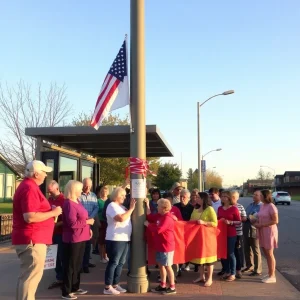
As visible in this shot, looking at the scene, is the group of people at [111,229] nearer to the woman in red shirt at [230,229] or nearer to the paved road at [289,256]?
the woman in red shirt at [230,229]

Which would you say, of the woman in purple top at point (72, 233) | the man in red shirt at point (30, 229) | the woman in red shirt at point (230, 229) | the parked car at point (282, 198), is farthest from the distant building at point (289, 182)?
the man in red shirt at point (30, 229)

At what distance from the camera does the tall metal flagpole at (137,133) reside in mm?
6367

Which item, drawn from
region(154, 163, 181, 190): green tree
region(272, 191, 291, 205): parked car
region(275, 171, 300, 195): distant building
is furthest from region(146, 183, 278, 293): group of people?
region(275, 171, 300, 195): distant building

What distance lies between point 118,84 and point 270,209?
3.62m

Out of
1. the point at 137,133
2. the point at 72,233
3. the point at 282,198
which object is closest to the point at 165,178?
the point at 282,198

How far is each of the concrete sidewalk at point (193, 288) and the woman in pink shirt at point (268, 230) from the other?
30 centimetres

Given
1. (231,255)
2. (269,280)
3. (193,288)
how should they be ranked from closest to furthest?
(193,288) < (269,280) < (231,255)

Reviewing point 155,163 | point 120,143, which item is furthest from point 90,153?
point 155,163

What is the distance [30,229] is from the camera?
15.5 feet

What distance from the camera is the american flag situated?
678 centimetres

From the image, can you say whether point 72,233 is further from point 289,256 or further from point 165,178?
point 165,178

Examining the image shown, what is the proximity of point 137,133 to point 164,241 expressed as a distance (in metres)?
1.84

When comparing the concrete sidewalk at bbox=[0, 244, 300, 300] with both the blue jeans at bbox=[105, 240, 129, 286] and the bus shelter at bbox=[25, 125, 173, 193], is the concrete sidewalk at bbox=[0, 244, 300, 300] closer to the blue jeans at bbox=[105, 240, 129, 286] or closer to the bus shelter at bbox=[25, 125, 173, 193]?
the blue jeans at bbox=[105, 240, 129, 286]

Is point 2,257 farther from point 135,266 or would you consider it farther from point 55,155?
point 135,266
